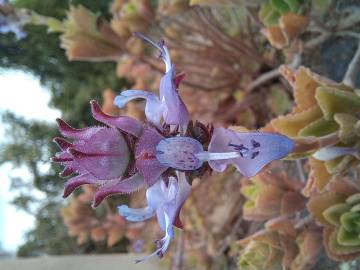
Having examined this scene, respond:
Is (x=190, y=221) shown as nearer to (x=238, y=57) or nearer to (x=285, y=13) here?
(x=238, y=57)

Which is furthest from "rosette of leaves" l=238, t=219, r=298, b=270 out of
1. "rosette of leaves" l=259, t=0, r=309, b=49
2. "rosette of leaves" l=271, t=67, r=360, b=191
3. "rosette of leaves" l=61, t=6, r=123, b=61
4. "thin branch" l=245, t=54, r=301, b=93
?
"rosette of leaves" l=61, t=6, r=123, b=61

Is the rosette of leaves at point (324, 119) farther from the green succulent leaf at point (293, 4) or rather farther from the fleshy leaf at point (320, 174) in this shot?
the green succulent leaf at point (293, 4)

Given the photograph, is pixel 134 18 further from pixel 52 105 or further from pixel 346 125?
pixel 346 125

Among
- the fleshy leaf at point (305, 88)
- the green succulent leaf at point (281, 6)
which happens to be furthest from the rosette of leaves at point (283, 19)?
the fleshy leaf at point (305, 88)

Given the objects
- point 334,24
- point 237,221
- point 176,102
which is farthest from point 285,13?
point 237,221

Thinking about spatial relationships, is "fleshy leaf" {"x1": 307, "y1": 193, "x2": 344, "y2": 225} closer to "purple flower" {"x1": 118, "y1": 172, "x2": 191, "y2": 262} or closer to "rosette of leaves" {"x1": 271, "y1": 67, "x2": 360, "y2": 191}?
"rosette of leaves" {"x1": 271, "y1": 67, "x2": 360, "y2": 191}

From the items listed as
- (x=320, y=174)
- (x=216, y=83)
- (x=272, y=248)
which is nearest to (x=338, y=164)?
(x=320, y=174)
